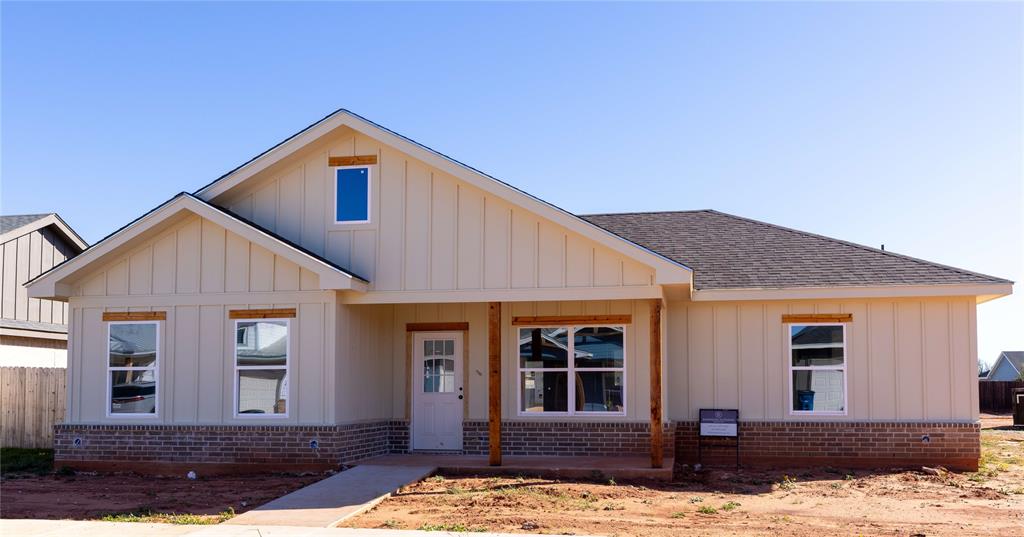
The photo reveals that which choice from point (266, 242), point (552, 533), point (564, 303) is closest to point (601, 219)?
point (564, 303)

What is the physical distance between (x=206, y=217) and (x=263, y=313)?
1.72 m

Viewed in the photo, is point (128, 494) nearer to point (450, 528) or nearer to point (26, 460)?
point (450, 528)

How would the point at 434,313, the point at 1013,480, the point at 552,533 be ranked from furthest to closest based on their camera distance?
the point at 434,313, the point at 1013,480, the point at 552,533

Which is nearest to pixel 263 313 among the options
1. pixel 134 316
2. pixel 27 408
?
pixel 134 316

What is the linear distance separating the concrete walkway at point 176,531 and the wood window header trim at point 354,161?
722 centimetres

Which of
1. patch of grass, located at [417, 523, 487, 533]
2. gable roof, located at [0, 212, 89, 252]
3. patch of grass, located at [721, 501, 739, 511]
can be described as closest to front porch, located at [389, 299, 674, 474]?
patch of grass, located at [721, 501, 739, 511]

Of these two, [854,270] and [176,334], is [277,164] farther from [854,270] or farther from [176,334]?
[854,270]

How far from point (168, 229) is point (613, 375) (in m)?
7.60

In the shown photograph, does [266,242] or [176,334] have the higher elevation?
[266,242]

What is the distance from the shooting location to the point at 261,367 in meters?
15.8

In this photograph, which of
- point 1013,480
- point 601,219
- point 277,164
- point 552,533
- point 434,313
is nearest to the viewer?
point 552,533

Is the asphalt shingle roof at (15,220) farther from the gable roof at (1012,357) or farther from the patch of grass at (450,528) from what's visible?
the gable roof at (1012,357)

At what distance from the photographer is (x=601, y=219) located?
2156 cm

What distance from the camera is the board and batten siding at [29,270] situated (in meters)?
22.8
